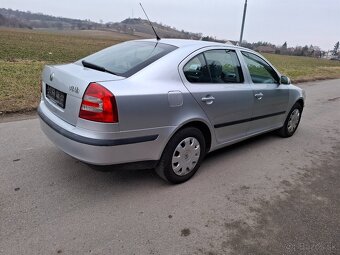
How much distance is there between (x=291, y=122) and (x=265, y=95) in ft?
4.58

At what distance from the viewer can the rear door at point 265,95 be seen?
4.39 meters

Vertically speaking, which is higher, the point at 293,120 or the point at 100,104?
the point at 100,104

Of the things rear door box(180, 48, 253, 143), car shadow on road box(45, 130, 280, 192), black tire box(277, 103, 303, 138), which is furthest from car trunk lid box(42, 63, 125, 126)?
black tire box(277, 103, 303, 138)

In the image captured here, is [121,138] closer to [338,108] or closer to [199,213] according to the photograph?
[199,213]

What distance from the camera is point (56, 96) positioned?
130 inches

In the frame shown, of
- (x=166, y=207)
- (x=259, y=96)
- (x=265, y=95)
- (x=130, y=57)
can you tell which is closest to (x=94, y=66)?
(x=130, y=57)

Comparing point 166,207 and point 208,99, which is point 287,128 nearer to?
point 208,99

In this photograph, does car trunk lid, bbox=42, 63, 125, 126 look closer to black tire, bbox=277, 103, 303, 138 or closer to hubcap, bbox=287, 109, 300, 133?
black tire, bbox=277, 103, 303, 138

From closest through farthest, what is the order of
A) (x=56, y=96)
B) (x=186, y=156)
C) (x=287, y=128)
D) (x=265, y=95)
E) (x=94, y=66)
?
(x=56, y=96)
(x=94, y=66)
(x=186, y=156)
(x=265, y=95)
(x=287, y=128)

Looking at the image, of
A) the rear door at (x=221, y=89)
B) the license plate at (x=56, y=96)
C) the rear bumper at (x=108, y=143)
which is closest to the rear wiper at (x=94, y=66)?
the license plate at (x=56, y=96)

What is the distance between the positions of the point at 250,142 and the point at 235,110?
1.40m

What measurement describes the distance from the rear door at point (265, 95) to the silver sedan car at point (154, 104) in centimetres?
3

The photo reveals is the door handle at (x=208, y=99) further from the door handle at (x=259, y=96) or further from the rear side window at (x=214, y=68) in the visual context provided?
the door handle at (x=259, y=96)

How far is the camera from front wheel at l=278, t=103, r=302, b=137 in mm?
5500
